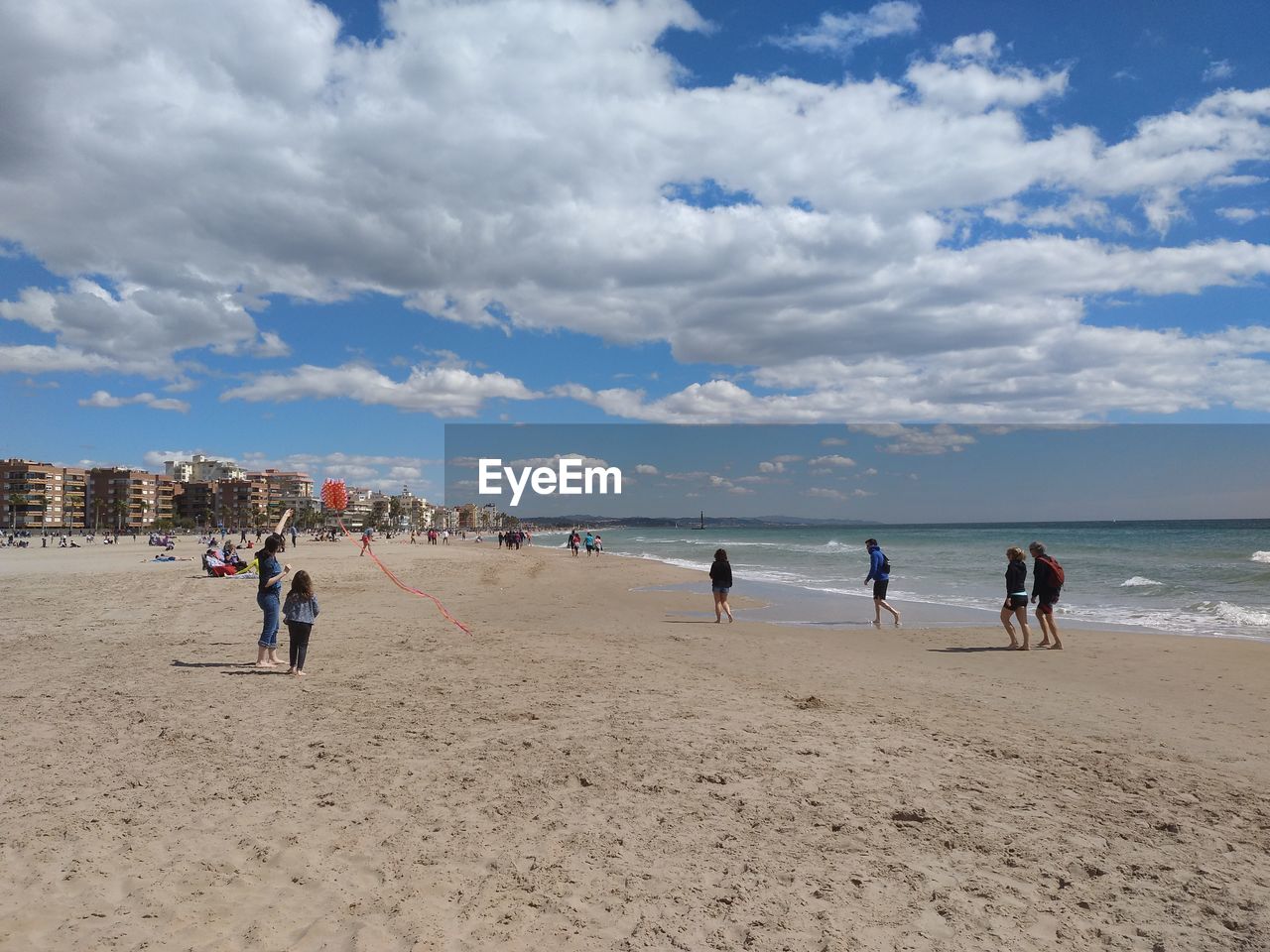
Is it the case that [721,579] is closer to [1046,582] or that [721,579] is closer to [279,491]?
[1046,582]

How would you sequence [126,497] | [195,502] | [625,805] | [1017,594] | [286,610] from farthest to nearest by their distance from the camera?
[195,502], [126,497], [1017,594], [286,610], [625,805]

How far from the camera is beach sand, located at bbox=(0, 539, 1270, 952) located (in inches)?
140

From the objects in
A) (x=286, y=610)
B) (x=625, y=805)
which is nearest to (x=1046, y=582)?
(x=625, y=805)

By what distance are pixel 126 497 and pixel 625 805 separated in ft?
584

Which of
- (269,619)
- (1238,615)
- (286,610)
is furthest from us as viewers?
(1238,615)

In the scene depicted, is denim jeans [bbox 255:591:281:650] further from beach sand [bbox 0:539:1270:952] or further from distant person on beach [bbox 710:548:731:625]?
distant person on beach [bbox 710:548:731:625]

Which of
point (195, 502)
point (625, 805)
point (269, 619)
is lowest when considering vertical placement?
point (625, 805)

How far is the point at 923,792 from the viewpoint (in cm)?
509

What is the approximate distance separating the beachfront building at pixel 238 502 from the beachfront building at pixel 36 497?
25.8 m

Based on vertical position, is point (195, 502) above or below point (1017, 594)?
above

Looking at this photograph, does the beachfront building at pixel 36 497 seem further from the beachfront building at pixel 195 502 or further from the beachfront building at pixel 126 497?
the beachfront building at pixel 195 502

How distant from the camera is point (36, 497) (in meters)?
137

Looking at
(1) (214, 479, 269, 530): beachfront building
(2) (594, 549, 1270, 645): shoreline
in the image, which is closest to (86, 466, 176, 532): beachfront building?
(1) (214, 479, 269, 530): beachfront building

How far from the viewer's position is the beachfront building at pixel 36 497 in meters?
138
